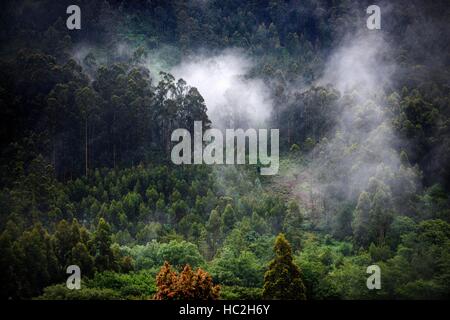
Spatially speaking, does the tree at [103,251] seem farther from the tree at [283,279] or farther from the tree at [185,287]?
the tree at [283,279]

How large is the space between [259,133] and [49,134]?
2264 centimetres

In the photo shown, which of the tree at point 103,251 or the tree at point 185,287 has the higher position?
the tree at point 103,251

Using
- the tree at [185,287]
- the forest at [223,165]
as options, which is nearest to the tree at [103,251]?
the forest at [223,165]

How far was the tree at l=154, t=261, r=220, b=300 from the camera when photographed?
3491cm

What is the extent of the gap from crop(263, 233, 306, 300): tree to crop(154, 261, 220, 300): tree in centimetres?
495

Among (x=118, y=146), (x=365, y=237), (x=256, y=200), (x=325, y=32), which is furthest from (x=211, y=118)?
(x=325, y=32)

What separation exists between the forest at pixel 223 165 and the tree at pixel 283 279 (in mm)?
94

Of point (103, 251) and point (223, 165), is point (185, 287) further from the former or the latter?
point (223, 165)

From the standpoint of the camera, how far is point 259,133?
68375 millimetres

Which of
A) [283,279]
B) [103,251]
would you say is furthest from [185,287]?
[103,251]

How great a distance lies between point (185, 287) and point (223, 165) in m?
24.6

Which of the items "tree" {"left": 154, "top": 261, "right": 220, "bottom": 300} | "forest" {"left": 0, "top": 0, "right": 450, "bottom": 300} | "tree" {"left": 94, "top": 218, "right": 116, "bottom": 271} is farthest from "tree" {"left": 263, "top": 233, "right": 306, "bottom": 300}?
"tree" {"left": 94, "top": 218, "right": 116, "bottom": 271}

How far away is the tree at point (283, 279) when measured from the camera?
38969 millimetres
